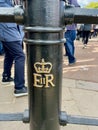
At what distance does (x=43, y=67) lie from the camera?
131 centimetres

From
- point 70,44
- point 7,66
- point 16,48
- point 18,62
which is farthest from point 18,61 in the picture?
point 70,44

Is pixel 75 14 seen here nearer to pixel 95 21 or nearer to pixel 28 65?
pixel 95 21

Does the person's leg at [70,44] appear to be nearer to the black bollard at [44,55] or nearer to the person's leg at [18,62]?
the person's leg at [18,62]

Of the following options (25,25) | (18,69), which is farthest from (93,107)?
(25,25)

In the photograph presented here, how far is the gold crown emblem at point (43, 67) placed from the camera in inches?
51.7

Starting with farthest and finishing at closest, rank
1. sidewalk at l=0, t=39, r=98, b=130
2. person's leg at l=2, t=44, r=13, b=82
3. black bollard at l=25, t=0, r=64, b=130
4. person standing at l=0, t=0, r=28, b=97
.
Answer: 1. person's leg at l=2, t=44, r=13, b=82
2. person standing at l=0, t=0, r=28, b=97
3. sidewalk at l=0, t=39, r=98, b=130
4. black bollard at l=25, t=0, r=64, b=130

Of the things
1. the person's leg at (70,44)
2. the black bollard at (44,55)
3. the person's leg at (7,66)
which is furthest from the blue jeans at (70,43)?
the black bollard at (44,55)

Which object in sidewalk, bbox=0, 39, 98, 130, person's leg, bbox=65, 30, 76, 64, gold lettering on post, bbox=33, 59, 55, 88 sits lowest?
sidewalk, bbox=0, 39, 98, 130

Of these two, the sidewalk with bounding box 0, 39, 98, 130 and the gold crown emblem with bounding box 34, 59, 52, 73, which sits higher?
the gold crown emblem with bounding box 34, 59, 52, 73

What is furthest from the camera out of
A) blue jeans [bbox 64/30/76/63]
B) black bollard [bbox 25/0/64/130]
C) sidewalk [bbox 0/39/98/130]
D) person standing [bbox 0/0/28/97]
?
blue jeans [bbox 64/30/76/63]

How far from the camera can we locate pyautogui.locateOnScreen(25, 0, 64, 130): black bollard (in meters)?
1.29

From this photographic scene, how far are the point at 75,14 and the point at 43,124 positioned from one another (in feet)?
1.80

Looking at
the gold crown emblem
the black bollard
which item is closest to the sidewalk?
the black bollard

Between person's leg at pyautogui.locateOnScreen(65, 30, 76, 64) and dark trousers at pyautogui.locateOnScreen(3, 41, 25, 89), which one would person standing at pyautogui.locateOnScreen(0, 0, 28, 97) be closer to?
dark trousers at pyautogui.locateOnScreen(3, 41, 25, 89)
